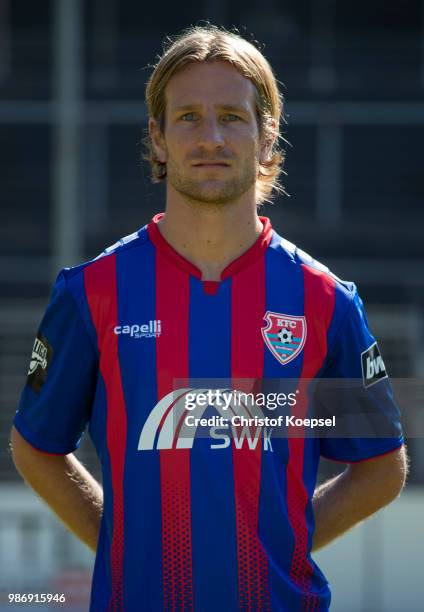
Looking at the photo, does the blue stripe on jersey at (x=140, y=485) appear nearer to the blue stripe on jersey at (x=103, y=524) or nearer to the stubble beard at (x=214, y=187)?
the blue stripe on jersey at (x=103, y=524)

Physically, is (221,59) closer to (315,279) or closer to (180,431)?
(315,279)

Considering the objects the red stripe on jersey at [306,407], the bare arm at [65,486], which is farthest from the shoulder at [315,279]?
the bare arm at [65,486]

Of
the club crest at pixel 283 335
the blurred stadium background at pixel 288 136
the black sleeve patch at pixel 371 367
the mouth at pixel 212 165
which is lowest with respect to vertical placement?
the black sleeve patch at pixel 371 367

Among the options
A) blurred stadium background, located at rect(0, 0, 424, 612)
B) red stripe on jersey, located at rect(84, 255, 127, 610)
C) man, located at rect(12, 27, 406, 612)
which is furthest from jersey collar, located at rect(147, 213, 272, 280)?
blurred stadium background, located at rect(0, 0, 424, 612)

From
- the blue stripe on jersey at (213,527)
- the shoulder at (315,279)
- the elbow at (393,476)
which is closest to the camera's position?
the blue stripe on jersey at (213,527)

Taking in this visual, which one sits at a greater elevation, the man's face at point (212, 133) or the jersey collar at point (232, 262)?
the man's face at point (212, 133)

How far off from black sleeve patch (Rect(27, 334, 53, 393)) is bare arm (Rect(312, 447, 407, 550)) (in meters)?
0.52

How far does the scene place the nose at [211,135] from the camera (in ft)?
5.49

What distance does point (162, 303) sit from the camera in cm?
172

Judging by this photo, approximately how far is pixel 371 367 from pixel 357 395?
52 millimetres

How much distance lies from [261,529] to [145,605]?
8.2 inches

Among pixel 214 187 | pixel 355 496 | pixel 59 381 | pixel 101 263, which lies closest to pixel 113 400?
pixel 59 381

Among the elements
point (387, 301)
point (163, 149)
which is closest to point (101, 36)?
point (387, 301)

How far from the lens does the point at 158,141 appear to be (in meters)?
1.81
